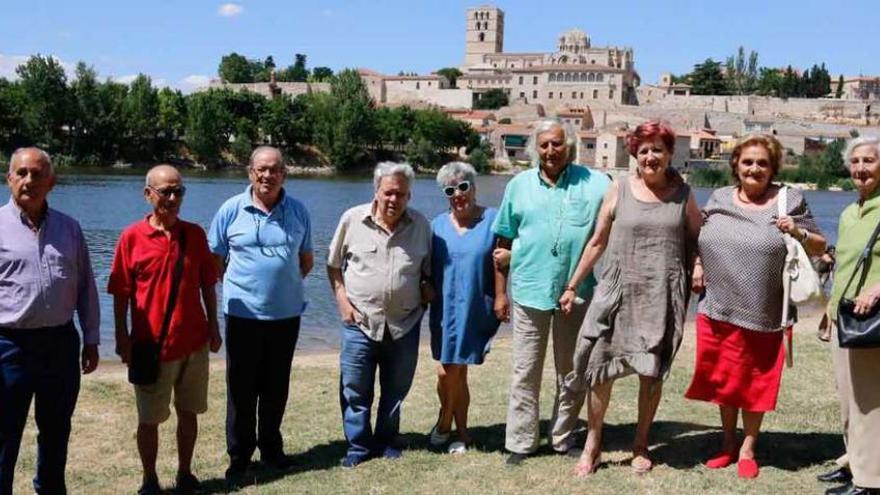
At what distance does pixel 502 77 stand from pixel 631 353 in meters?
98.9

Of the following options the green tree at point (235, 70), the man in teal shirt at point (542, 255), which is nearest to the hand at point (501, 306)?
the man in teal shirt at point (542, 255)

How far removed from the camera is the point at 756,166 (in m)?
3.85

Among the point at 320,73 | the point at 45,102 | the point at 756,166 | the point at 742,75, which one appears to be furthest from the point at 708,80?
the point at 756,166

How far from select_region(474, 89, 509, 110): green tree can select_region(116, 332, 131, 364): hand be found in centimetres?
9399

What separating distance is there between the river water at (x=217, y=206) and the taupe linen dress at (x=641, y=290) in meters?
6.24

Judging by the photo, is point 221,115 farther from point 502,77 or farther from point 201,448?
point 201,448

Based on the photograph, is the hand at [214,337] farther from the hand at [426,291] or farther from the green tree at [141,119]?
the green tree at [141,119]

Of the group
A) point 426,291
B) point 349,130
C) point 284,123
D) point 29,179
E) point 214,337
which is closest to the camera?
point 29,179

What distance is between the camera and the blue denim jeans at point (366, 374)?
14.1 ft

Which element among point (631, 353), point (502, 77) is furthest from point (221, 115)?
point (631, 353)

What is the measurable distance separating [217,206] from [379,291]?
2767 cm

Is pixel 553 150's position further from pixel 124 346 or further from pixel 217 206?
pixel 217 206

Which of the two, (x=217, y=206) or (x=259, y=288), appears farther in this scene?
(x=217, y=206)

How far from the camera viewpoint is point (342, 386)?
4.38m
